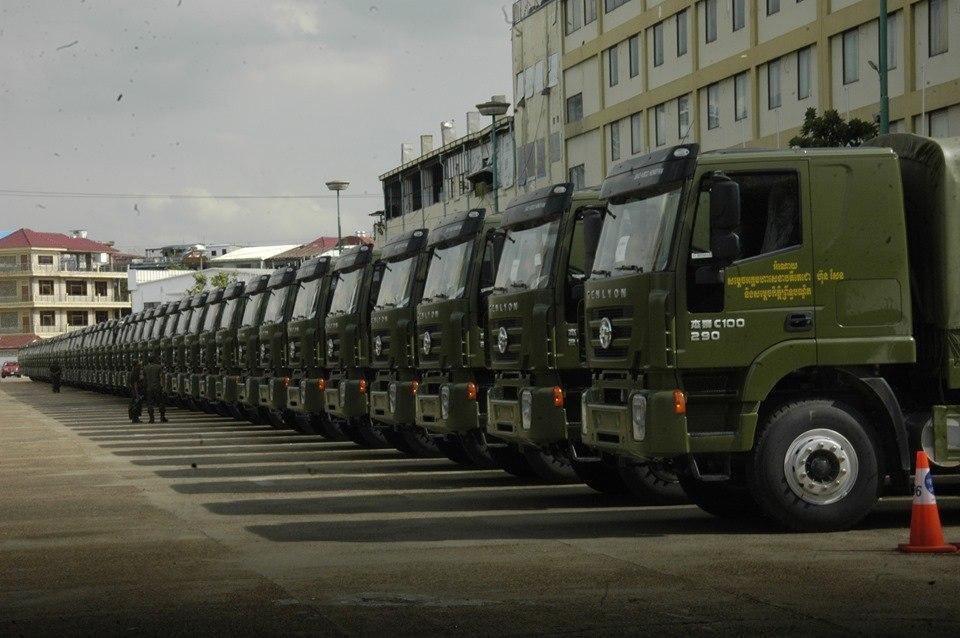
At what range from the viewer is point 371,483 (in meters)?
19.5

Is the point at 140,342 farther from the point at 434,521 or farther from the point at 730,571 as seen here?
the point at 730,571

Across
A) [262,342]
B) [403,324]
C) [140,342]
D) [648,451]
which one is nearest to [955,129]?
[262,342]

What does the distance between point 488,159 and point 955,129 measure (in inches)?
1617

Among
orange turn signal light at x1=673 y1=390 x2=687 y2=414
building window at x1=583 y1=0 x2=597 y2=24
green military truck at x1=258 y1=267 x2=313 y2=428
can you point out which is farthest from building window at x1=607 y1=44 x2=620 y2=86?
orange turn signal light at x1=673 y1=390 x2=687 y2=414

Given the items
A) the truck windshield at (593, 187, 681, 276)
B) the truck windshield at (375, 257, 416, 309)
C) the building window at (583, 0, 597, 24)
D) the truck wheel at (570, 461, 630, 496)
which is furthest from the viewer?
the building window at (583, 0, 597, 24)

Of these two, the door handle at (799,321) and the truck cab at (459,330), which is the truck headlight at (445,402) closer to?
the truck cab at (459,330)

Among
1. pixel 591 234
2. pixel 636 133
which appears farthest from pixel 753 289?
pixel 636 133

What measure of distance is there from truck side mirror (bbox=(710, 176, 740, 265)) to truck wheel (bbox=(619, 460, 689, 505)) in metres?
3.67

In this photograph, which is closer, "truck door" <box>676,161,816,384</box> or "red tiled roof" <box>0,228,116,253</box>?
"truck door" <box>676,161,816,384</box>

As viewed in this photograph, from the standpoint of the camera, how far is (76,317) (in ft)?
573

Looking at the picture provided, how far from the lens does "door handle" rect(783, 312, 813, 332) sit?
13242mm

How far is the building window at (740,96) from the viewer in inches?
1971

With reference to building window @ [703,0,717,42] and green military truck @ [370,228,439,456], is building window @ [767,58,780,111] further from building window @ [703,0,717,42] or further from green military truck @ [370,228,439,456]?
green military truck @ [370,228,439,456]

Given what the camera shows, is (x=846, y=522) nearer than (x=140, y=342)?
Yes
